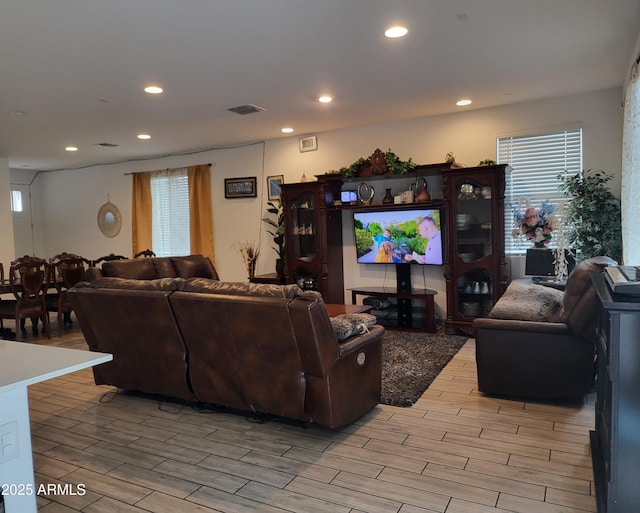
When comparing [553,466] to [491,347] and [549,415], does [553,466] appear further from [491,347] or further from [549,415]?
[491,347]

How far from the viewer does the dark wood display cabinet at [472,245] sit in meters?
4.93

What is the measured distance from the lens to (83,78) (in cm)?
378

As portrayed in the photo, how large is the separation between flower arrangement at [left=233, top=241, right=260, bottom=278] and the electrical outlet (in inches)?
196

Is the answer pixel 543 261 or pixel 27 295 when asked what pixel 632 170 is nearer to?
pixel 543 261

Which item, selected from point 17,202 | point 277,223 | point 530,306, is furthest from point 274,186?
point 17,202

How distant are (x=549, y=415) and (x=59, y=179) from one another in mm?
9291

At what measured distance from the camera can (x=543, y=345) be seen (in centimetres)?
307

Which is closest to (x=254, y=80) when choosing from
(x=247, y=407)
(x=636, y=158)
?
Result: (x=247, y=407)

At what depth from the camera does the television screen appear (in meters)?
5.35

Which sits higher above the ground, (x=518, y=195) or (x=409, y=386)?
(x=518, y=195)

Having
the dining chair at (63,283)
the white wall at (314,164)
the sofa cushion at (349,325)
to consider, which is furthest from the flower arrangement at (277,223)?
the sofa cushion at (349,325)

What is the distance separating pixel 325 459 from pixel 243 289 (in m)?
1.05

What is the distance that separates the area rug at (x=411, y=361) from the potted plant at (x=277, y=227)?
192 centimetres

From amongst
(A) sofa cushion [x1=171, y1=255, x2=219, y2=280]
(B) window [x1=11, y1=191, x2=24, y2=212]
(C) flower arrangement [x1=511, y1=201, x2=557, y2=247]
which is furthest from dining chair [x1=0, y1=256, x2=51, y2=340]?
(C) flower arrangement [x1=511, y1=201, x2=557, y2=247]
